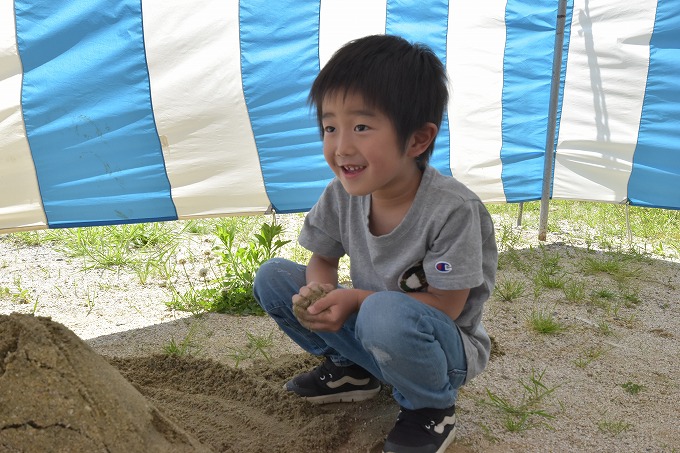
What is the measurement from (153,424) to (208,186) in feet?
5.99

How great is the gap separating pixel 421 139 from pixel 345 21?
1.68 m

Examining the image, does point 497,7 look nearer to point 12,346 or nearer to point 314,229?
point 314,229

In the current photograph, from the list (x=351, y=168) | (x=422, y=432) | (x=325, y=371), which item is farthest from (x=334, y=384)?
(x=351, y=168)

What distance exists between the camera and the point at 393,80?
148 cm

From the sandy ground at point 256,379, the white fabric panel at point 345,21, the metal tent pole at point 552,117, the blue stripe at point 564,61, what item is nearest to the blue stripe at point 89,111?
the sandy ground at point 256,379

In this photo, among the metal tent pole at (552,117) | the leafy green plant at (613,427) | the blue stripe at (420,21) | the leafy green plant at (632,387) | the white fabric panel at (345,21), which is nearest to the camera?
the leafy green plant at (613,427)

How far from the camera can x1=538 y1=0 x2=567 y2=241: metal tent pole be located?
3.27 meters

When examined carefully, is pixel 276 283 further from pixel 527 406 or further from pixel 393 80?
pixel 527 406

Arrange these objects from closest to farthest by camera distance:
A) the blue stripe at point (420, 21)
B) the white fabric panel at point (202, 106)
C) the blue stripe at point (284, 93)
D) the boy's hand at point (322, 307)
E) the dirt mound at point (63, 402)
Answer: the dirt mound at point (63, 402)
the boy's hand at point (322, 307)
the white fabric panel at point (202, 106)
the blue stripe at point (284, 93)
the blue stripe at point (420, 21)

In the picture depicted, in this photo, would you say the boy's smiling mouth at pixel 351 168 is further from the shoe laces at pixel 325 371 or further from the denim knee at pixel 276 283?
the shoe laces at pixel 325 371

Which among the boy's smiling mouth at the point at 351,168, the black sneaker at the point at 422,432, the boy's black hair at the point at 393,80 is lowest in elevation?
the black sneaker at the point at 422,432

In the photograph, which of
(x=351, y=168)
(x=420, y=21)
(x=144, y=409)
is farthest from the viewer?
(x=420, y=21)

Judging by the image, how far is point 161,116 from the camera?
282cm

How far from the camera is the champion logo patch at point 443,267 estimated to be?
147cm
